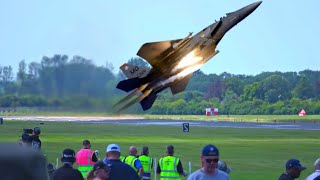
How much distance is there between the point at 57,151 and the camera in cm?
4309

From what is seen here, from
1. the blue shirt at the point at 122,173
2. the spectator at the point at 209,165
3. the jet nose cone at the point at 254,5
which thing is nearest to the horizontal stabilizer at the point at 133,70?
the jet nose cone at the point at 254,5

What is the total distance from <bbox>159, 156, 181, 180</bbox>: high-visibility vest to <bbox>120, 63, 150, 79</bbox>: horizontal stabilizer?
14.1 m

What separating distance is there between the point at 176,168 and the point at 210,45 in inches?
569

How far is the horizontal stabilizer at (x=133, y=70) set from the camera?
1256 inches

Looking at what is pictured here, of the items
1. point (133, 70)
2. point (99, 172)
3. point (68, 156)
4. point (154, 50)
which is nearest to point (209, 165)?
point (99, 172)

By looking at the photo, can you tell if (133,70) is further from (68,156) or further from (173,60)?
(68,156)

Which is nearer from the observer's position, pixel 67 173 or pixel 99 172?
pixel 99 172

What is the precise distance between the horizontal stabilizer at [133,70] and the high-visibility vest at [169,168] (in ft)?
46.4

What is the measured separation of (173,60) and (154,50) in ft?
3.18

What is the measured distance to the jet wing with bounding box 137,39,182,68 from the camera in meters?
30.9

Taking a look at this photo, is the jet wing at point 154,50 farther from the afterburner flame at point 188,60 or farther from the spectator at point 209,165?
the spectator at point 209,165

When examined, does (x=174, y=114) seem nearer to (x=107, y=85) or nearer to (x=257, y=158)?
(x=257, y=158)

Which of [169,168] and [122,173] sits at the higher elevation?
[122,173]

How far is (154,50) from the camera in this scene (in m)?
31.0
